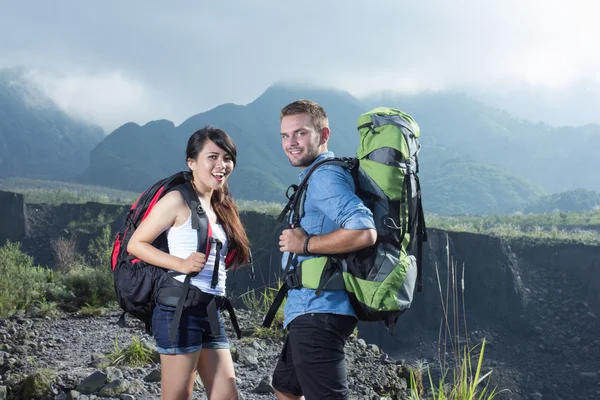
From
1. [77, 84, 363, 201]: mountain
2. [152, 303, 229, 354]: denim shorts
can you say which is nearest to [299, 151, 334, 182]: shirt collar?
[152, 303, 229, 354]: denim shorts

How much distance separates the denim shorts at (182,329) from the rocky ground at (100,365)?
2134mm

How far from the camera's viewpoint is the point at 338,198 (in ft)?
6.18

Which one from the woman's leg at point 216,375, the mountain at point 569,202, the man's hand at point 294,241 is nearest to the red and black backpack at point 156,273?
the woman's leg at point 216,375

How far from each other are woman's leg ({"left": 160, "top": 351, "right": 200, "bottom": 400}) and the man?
44 centimetres

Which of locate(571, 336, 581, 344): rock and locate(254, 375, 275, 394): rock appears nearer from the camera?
locate(254, 375, 275, 394): rock

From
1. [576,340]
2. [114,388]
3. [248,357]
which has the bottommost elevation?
[576,340]

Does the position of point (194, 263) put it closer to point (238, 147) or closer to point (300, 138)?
point (300, 138)

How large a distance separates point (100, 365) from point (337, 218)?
13.0 feet

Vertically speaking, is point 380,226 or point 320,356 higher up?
point 380,226

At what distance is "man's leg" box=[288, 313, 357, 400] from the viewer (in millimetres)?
1897

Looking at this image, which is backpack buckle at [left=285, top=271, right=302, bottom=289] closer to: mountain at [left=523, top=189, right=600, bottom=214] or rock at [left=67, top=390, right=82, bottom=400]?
rock at [left=67, top=390, right=82, bottom=400]

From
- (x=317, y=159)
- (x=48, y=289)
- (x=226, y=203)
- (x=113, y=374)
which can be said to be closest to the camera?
(x=317, y=159)

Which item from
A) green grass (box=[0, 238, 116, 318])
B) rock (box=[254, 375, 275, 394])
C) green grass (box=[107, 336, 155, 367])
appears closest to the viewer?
rock (box=[254, 375, 275, 394])

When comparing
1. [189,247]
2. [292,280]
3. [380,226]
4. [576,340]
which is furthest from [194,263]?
[576,340]
